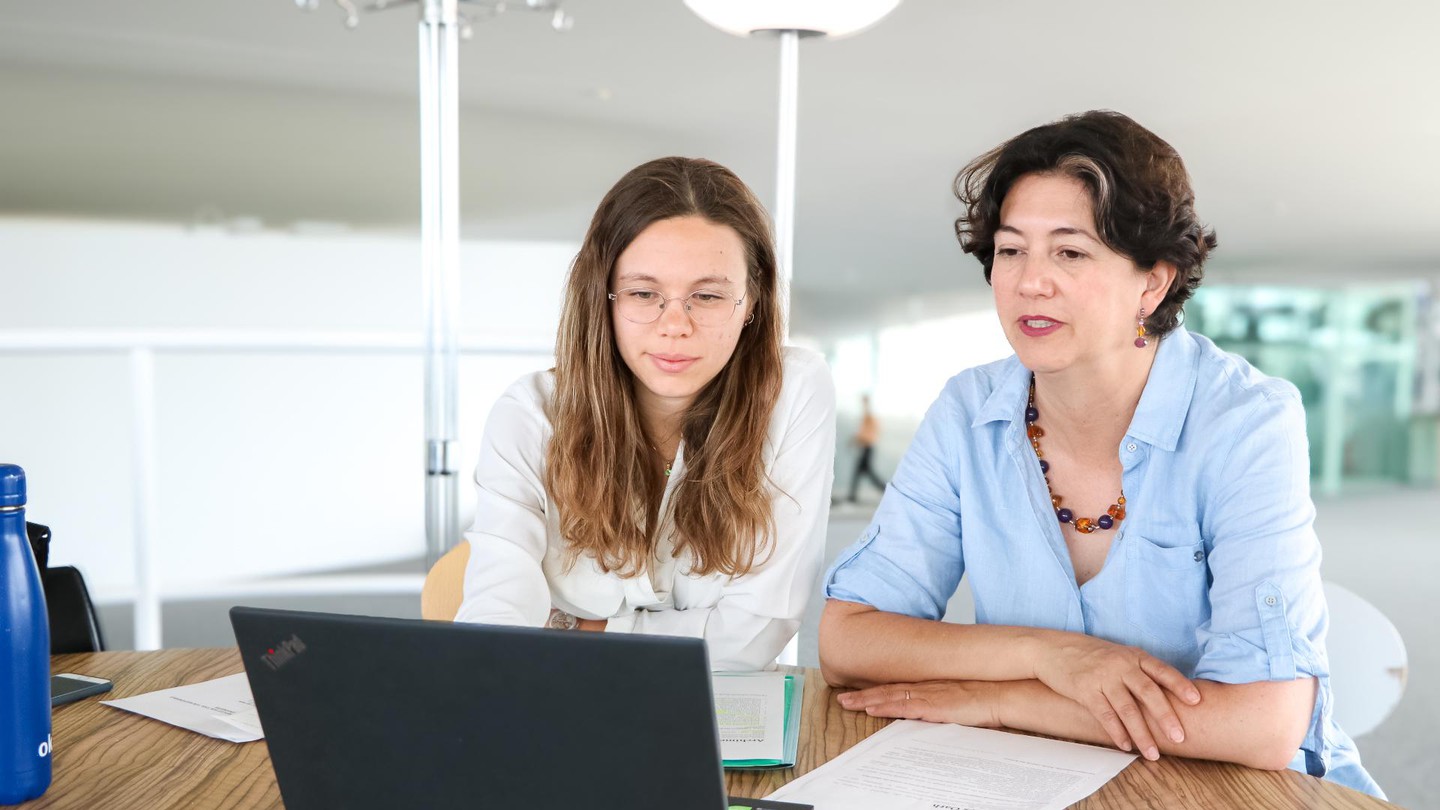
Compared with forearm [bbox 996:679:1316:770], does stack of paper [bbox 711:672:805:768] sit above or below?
below

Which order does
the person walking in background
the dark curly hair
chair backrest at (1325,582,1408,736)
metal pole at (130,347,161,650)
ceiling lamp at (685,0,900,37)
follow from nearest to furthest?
the dark curly hair < chair backrest at (1325,582,1408,736) < ceiling lamp at (685,0,900,37) < metal pole at (130,347,161,650) < the person walking in background

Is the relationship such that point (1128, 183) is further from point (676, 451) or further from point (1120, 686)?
point (676, 451)

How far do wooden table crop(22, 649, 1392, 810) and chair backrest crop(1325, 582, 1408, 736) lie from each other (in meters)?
0.53

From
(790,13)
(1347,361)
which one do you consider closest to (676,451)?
(790,13)

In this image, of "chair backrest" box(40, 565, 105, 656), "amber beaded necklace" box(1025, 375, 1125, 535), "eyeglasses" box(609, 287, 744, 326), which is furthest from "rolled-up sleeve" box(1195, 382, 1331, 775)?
"chair backrest" box(40, 565, 105, 656)

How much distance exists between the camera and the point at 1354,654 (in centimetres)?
148

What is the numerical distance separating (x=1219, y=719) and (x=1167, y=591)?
0.92ft

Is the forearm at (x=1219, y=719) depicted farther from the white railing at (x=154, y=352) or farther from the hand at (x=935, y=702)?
the white railing at (x=154, y=352)

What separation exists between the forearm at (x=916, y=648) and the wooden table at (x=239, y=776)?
0.10 meters

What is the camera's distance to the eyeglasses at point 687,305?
1.59 meters

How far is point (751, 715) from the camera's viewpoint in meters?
1.13

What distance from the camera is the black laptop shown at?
2.13 feet

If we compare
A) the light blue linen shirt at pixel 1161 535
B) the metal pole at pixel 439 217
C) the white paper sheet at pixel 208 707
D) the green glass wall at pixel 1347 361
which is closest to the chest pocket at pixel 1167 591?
the light blue linen shirt at pixel 1161 535

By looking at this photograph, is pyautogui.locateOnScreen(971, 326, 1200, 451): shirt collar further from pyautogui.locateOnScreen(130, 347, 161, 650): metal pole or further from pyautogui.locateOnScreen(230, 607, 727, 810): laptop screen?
pyautogui.locateOnScreen(130, 347, 161, 650): metal pole
